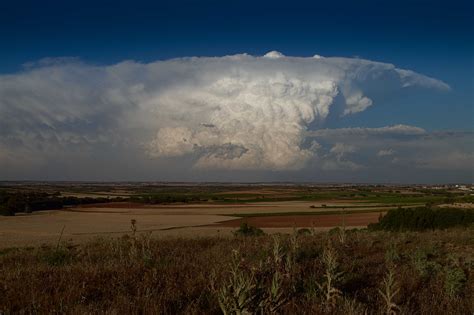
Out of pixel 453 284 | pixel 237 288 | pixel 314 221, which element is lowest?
pixel 314 221

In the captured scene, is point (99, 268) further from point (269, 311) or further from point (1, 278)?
point (269, 311)

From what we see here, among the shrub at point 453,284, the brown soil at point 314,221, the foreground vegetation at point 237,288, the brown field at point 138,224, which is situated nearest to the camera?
the foreground vegetation at point 237,288

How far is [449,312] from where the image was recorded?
266 inches

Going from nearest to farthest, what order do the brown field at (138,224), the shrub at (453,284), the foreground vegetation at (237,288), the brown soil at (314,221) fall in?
the foreground vegetation at (237,288) → the shrub at (453,284) → the brown field at (138,224) → the brown soil at (314,221)

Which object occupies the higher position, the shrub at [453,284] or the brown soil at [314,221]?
the shrub at [453,284]

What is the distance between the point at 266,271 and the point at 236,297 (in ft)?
10.7

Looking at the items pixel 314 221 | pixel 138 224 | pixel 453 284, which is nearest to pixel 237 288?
pixel 453 284

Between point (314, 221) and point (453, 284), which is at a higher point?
point (453, 284)

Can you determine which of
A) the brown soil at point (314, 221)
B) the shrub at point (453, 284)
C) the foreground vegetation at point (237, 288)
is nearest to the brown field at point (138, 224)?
the brown soil at point (314, 221)

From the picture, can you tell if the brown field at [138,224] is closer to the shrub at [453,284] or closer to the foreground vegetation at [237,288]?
the foreground vegetation at [237,288]

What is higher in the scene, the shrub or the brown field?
the shrub

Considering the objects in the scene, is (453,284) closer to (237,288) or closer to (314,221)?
(237,288)

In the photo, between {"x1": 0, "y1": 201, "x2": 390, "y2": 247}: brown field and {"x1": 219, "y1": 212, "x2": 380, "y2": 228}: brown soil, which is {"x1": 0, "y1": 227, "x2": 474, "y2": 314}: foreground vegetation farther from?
{"x1": 219, "y1": 212, "x2": 380, "y2": 228}: brown soil

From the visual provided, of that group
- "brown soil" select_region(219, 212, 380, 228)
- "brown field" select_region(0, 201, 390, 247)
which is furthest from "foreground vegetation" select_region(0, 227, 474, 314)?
"brown soil" select_region(219, 212, 380, 228)
